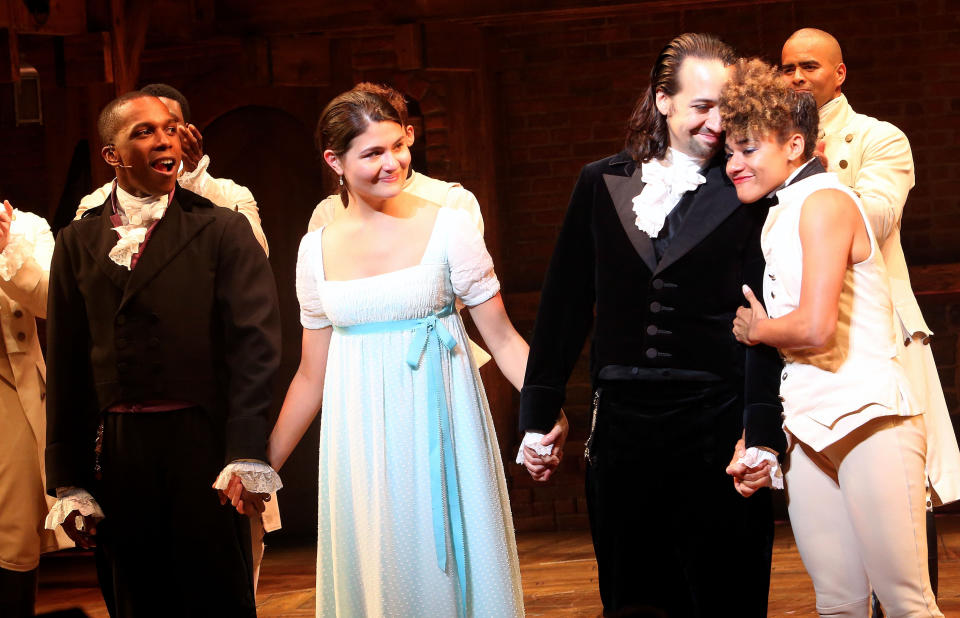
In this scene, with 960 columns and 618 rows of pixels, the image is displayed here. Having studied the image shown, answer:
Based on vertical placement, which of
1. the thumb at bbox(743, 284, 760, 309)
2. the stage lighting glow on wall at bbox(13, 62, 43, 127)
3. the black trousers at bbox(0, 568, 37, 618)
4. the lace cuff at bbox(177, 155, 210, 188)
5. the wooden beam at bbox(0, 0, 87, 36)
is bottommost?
the black trousers at bbox(0, 568, 37, 618)

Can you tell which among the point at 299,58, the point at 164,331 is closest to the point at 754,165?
the point at 164,331

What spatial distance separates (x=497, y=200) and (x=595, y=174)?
4651 millimetres

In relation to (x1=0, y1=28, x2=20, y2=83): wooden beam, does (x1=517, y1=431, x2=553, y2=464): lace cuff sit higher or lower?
lower

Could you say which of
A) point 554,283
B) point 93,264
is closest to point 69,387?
point 93,264

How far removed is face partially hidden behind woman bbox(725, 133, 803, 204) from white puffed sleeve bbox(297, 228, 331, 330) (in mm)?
1078

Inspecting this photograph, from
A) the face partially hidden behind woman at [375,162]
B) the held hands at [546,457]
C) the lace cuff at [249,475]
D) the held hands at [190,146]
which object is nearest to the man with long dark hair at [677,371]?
the held hands at [546,457]

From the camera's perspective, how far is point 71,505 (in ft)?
10.3

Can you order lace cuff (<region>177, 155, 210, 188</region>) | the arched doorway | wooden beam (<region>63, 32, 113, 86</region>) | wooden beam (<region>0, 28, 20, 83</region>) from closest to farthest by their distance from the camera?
1. lace cuff (<region>177, 155, 210, 188</region>)
2. wooden beam (<region>0, 28, 20, 83</region>)
3. wooden beam (<region>63, 32, 113, 86</region>)
4. the arched doorway

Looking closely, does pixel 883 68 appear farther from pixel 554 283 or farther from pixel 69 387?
pixel 69 387

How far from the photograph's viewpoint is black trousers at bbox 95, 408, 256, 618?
3100mm

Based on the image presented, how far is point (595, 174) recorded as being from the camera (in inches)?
114

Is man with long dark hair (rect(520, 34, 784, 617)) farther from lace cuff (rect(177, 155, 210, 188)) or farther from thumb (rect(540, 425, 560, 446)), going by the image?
lace cuff (rect(177, 155, 210, 188))

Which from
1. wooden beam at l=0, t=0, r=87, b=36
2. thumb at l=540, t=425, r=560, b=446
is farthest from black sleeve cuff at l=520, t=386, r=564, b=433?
wooden beam at l=0, t=0, r=87, b=36

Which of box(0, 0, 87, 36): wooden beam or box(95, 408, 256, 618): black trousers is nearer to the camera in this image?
box(95, 408, 256, 618): black trousers
